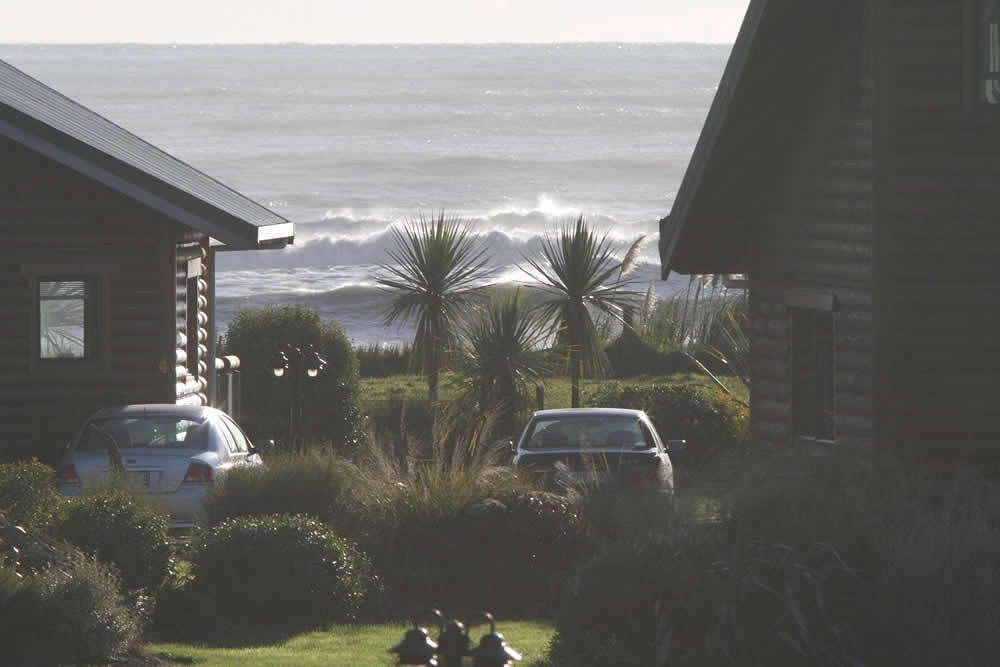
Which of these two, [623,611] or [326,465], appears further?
[326,465]

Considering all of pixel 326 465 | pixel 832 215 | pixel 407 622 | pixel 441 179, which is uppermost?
pixel 441 179

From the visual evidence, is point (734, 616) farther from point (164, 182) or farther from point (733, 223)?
point (164, 182)

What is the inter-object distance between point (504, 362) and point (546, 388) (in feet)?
11.0

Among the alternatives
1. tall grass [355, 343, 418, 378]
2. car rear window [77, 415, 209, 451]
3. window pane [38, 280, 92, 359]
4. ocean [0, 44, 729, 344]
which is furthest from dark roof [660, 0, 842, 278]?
ocean [0, 44, 729, 344]

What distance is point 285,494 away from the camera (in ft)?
54.6

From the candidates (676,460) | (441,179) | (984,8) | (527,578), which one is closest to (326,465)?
(527,578)

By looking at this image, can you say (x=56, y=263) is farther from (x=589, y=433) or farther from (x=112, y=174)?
(x=589, y=433)

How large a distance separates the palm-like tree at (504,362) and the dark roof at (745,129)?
27.7ft

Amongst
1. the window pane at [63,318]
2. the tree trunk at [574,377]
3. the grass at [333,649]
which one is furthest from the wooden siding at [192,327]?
the grass at [333,649]

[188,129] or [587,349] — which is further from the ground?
[188,129]

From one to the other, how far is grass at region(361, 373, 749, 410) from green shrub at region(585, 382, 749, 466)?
4.13 meters

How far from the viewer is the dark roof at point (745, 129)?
18.9m

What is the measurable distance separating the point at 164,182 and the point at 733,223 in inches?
286

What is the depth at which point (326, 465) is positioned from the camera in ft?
55.5
